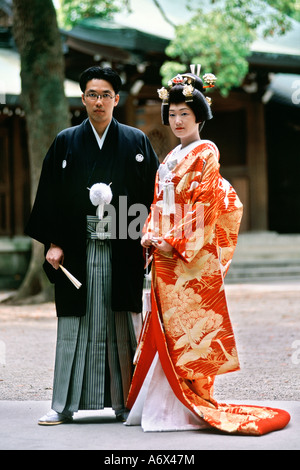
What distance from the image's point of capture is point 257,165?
17.0m

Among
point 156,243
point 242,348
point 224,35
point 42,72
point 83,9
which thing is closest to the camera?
point 156,243

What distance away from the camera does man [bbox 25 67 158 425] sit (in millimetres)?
4215

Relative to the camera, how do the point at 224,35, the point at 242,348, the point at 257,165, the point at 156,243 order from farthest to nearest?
the point at 257,165 < the point at 224,35 < the point at 242,348 < the point at 156,243

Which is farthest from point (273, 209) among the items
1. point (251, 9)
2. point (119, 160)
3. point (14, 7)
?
point (119, 160)

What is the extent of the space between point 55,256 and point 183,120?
1.01m

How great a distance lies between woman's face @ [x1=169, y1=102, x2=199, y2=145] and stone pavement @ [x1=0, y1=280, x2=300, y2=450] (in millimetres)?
1532

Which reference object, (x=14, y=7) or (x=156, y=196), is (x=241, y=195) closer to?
(x=14, y=7)

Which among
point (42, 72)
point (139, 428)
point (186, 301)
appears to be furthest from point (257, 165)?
point (139, 428)

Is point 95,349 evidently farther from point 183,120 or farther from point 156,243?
point 183,120

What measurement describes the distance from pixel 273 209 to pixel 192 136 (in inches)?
587

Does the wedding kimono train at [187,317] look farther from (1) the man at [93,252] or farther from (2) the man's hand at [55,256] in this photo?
(2) the man's hand at [55,256]

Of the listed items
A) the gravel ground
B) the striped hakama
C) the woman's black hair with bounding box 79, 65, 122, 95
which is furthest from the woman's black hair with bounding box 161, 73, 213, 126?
the gravel ground

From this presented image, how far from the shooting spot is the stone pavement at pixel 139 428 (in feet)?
12.1

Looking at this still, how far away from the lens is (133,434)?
→ 3.87 m
